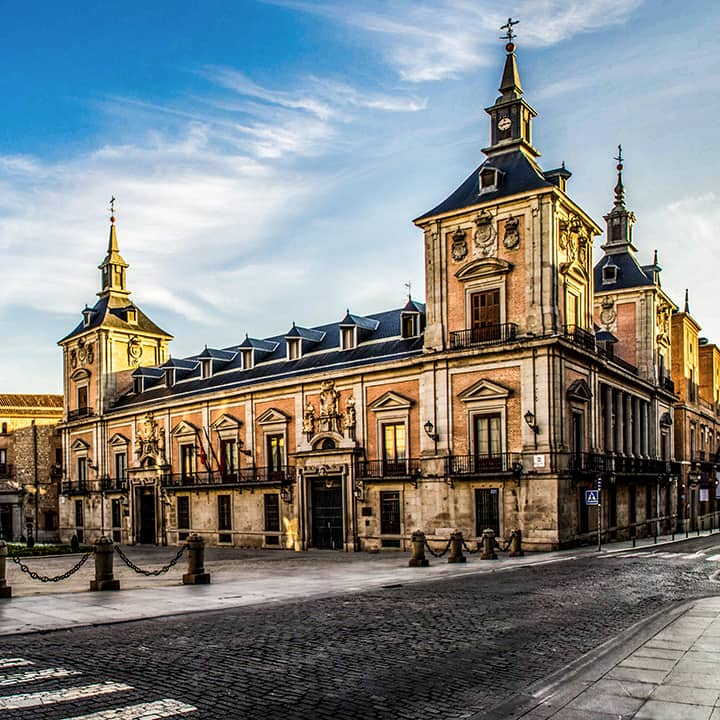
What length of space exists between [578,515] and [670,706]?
84.6ft

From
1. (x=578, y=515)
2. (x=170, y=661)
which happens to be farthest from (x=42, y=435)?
(x=170, y=661)

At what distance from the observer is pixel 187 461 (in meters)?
47.6

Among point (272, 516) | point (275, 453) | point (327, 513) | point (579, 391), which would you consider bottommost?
point (272, 516)

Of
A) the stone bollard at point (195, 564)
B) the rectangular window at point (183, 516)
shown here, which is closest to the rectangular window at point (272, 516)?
the rectangular window at point (183, 516)

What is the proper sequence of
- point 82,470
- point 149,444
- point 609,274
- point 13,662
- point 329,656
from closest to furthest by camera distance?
point 13,662, point 329,656, point 149,444, point 609,274, point 82,470

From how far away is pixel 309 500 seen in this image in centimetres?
3903

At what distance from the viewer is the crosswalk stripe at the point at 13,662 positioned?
10.3 metres

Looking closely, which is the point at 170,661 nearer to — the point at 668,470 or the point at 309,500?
the point at 309,500

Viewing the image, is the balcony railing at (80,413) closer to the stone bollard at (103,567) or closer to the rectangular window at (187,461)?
the rectangular window at (187,461)

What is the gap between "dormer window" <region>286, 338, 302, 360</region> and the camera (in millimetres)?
43500

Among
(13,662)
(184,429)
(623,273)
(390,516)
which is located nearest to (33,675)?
(13,662)

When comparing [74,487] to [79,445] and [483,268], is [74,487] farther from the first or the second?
[483,268]

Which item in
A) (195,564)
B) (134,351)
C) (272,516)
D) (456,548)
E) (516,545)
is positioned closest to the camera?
(195,564)

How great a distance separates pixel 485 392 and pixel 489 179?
9.23 m
